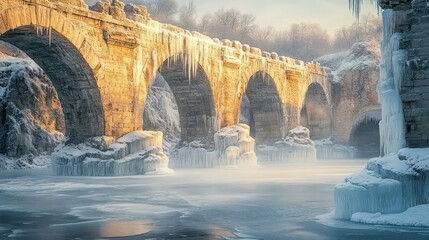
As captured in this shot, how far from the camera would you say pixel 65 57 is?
49.0 ft

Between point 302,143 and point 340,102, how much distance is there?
7879 millimetres

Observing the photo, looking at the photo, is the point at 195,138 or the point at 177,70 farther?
the point at 195,138

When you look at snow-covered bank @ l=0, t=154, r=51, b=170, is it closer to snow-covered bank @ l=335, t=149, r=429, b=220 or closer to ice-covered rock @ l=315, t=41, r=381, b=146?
ice-covered rock @ l=315, t=41, r=381, b=146

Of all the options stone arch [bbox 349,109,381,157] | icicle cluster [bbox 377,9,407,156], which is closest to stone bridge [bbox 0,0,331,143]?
icicle cluster [bbox 377,9,407,156]

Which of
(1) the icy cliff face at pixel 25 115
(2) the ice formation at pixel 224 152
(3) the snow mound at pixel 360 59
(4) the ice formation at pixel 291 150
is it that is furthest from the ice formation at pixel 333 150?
(1) the icy cliff face at pixel 25 115

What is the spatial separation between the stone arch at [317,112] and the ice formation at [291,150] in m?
6.37

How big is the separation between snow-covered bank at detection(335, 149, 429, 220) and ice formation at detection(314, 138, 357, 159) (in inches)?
1015

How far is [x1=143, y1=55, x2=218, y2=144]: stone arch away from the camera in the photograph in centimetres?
2064

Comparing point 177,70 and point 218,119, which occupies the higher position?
point 177,70

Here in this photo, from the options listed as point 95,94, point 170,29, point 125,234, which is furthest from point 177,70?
point 125,234

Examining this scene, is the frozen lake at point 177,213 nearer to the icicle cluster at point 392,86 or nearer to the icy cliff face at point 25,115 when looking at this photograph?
the icicle cluster at point 392,86

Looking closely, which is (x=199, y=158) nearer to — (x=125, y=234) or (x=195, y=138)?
(x=195, y=138)

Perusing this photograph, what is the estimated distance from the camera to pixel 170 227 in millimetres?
6113

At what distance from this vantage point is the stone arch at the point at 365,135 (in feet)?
105
